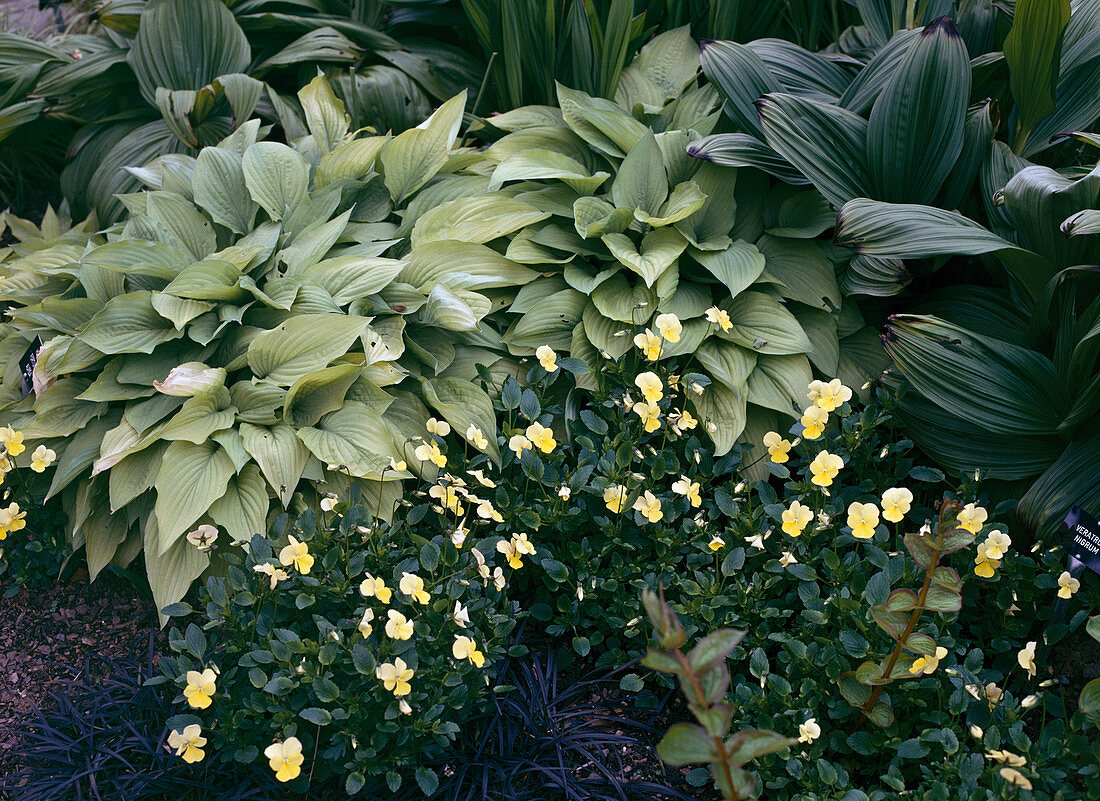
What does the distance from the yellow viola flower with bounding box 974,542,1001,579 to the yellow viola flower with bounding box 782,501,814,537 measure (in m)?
0.33

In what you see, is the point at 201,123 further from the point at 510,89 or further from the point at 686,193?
the point at 686,193

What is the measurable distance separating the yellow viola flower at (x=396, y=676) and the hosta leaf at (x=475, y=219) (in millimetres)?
1316

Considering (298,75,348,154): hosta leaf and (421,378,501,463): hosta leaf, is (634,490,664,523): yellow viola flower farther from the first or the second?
(298,75,348,154): hosta leaf

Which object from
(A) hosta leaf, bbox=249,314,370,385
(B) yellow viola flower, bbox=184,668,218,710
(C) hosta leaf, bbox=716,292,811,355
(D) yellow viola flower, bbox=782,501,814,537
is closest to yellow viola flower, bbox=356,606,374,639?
(B) yellow viola flower, bbox=184,668,218,710

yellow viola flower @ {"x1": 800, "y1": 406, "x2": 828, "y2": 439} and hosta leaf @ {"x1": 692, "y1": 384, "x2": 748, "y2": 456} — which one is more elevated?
yellow viola flower @ {"x1": 800, "y1": 406, "x2": 828, "y2": 439}

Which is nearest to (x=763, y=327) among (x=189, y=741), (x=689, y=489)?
(x=689, y=489)

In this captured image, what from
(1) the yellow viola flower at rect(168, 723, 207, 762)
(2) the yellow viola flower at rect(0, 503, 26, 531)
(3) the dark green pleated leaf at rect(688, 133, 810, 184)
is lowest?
(2) the yellow viola flower at rect(0, 503, 26, 531)

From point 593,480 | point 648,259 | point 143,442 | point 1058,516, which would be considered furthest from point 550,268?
point 1058,516

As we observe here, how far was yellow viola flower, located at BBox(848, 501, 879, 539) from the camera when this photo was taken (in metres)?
1.67

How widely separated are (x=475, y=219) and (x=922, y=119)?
1242 millimetres

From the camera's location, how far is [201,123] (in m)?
2.99

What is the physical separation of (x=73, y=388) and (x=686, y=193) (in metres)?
1.75

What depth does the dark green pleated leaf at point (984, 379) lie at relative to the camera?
1979 millimetres

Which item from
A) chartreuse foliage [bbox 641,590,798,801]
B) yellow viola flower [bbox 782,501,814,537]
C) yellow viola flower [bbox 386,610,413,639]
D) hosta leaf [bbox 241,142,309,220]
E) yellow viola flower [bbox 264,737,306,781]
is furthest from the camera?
hosta leaf [bbox 241,142,309,220]
